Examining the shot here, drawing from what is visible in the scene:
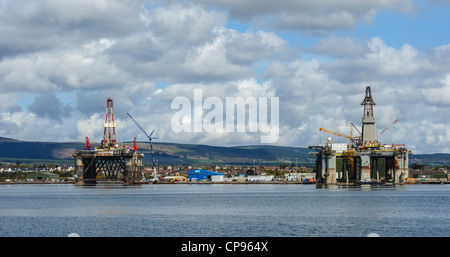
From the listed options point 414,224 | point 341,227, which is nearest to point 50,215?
point 341,227
